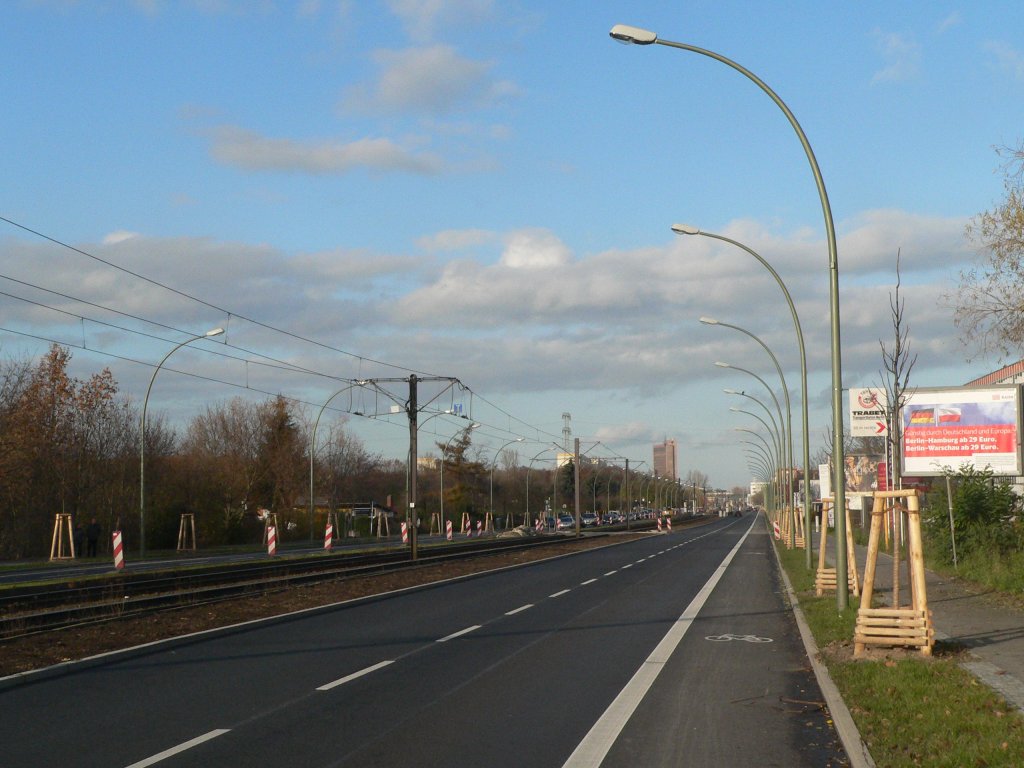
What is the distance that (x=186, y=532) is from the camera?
5903cm

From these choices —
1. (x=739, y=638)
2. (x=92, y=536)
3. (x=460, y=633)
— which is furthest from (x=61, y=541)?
(x=739, y=638)

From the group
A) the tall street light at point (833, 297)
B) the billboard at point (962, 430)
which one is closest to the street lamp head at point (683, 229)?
the tall street light at point (833, 297)

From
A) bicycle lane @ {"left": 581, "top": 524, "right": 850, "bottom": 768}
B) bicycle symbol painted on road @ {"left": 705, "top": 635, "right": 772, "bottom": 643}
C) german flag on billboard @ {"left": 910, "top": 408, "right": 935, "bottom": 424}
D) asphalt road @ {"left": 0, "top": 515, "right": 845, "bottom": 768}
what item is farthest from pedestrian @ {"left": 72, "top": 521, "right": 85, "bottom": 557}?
bicycle symbol painted on road @ {"left": 705, "top": 635, "right": 772, "bottom": 643}

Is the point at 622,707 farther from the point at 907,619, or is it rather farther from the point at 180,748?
the point at 907,619

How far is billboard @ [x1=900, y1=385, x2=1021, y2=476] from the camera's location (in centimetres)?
4088

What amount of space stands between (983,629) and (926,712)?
7.40m

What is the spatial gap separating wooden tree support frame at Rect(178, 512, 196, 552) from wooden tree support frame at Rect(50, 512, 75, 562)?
5.58 meters

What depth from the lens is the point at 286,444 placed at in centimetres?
7762

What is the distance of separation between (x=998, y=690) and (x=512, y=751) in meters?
4.85

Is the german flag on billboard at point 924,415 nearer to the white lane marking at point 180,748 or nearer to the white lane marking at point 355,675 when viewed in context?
the white lane marking at point 355,675

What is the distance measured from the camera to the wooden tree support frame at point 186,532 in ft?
179

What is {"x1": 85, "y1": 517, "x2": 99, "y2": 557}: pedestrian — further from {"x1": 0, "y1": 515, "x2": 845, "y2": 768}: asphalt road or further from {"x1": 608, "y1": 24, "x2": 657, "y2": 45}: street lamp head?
{"x1": 608, "y1": 24, "x2": 657, "y2": 45}: street lamp head

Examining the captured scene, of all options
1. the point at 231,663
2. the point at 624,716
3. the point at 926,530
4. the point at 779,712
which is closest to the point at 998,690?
the point at 779,712

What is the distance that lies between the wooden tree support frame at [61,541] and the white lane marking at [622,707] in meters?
33.9
